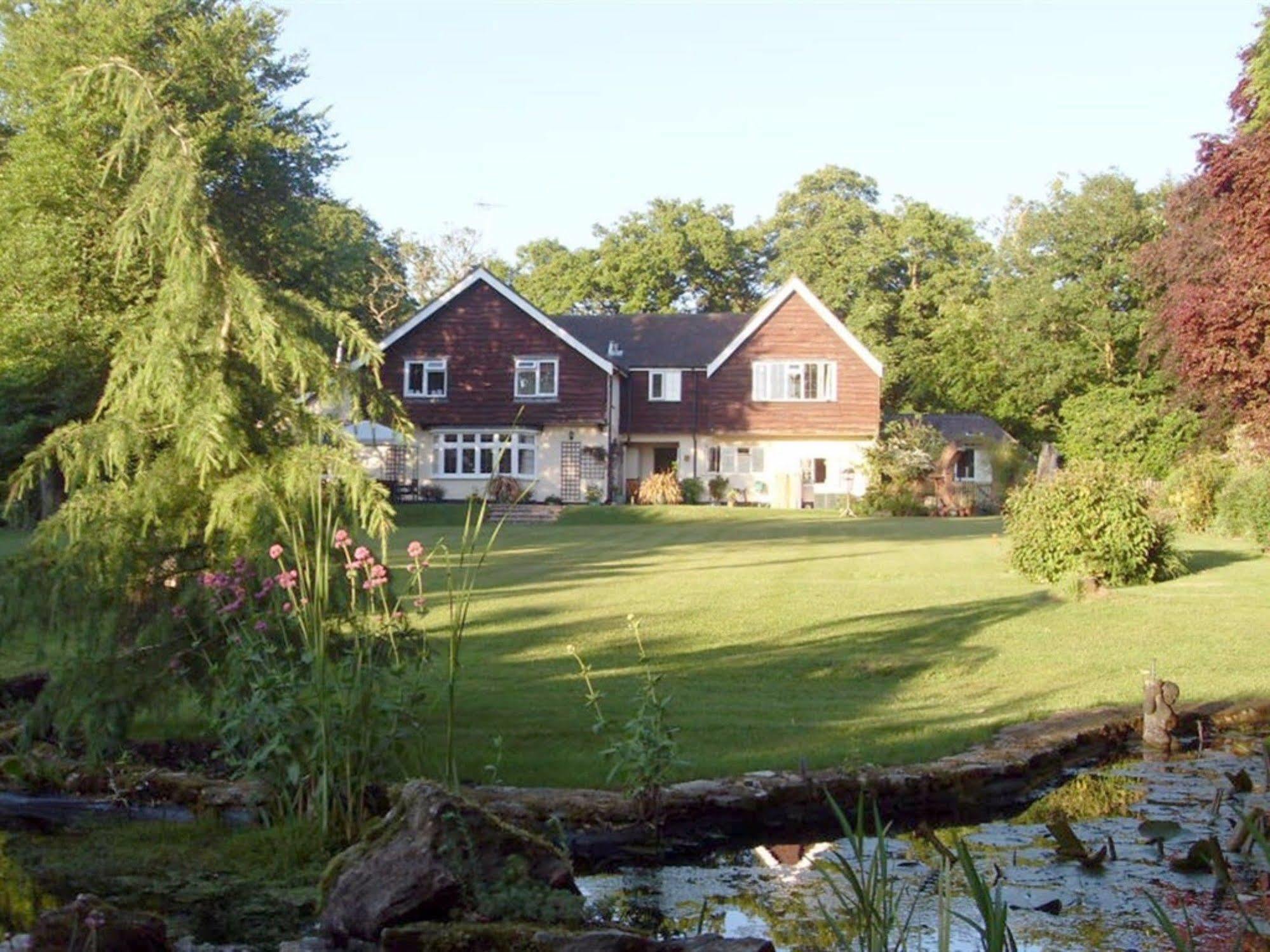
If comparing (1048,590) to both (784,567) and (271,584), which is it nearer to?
(784,567)

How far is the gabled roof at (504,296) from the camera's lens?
48156 mm

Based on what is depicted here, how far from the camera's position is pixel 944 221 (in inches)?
2554

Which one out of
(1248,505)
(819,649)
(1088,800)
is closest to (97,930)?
(1088,800)

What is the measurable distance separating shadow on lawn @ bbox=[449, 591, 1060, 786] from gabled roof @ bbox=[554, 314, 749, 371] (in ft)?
115

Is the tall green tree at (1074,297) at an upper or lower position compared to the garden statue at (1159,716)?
upper

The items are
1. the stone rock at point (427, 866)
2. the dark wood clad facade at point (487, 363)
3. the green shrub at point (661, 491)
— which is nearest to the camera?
the stone rock at point (427, 866)

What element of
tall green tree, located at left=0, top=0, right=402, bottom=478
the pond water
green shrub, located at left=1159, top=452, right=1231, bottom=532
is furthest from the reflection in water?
green shrub, located at left=1159, top=452, right=1231, bottom=532

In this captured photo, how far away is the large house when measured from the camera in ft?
159

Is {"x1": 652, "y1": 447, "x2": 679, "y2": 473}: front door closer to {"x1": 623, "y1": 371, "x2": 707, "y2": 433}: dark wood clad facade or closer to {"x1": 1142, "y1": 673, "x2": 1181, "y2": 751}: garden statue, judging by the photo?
{"x1": 623, "y1": 371, "x2": 707, "y2": 433}: dark wood clad facade

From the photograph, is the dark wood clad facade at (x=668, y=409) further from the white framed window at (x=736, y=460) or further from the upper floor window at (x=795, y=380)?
the upper floor window at (x=795, y=380)

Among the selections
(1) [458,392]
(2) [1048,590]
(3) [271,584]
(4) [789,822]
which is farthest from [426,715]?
(1) [458,392]

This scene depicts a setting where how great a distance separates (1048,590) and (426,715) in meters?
12.2

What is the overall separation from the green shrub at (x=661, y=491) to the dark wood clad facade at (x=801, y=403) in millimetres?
4311

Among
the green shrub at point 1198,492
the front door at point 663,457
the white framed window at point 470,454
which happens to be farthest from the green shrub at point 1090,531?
the front door at point 663,457
